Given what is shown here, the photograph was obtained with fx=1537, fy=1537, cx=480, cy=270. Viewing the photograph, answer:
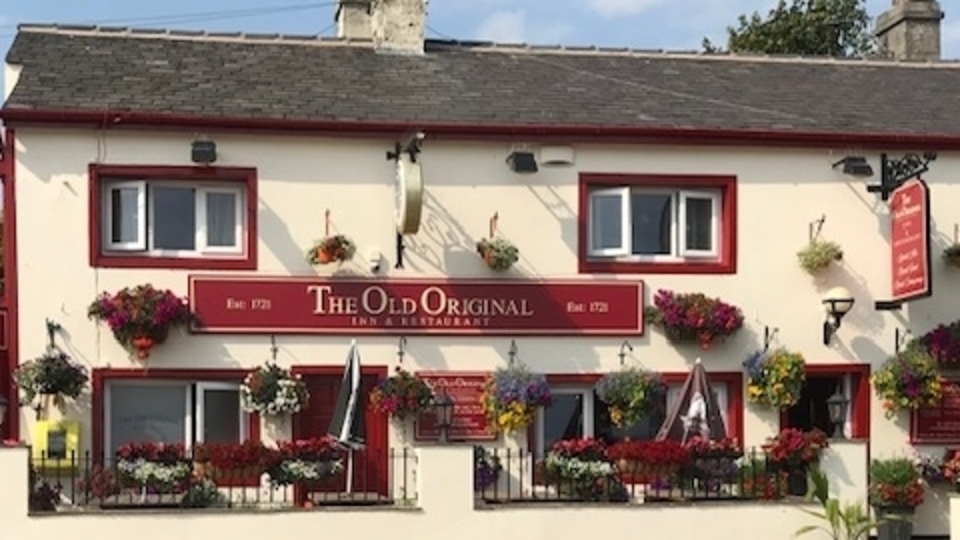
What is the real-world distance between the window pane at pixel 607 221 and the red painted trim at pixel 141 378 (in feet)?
14.9

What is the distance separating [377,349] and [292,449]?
1929 mm

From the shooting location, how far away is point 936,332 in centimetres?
1862

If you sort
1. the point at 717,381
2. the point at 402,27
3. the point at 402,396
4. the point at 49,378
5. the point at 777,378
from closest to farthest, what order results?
the point at 49,378, the point at 402,396, the point at 777,378, the point at 717,381, the point at 402,27

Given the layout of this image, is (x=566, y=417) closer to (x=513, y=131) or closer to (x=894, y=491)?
(x=513, y=131)

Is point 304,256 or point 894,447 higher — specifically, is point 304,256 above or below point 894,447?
above

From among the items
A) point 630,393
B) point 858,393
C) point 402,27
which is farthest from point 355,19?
point 858,393

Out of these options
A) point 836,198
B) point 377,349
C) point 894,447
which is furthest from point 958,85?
point 377,349

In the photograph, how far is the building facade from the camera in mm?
17344

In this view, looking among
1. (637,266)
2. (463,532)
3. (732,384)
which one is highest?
(637,266)

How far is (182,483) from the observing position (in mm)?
16312

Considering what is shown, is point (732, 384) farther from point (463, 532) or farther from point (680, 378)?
point (463, 532)

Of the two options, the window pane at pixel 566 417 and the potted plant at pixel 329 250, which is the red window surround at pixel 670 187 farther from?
the potted plant at pixel 329 250

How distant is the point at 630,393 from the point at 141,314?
220 inches

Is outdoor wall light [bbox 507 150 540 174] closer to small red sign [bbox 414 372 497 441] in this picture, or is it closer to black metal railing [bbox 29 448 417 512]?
small red sign [bbox 414 372 497 441]
